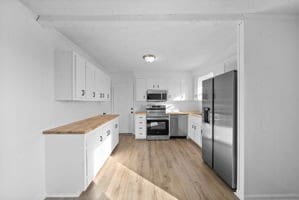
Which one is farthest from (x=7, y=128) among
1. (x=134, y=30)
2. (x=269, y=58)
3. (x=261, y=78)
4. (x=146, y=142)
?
(x=146, y=142)

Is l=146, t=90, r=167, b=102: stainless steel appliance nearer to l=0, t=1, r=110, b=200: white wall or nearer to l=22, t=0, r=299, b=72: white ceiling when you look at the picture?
l=22, t=0, r=299, b=72: white ceiling

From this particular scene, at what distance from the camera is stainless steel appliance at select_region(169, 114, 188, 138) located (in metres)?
6.35

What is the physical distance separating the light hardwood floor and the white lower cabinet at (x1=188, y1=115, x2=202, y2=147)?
520 mm

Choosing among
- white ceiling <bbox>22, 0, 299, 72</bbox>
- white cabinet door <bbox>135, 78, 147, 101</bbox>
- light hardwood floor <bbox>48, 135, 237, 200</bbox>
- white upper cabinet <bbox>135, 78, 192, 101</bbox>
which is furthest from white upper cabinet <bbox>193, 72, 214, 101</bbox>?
white ceiling <bbox>22, 0, 299, 72</bbox>

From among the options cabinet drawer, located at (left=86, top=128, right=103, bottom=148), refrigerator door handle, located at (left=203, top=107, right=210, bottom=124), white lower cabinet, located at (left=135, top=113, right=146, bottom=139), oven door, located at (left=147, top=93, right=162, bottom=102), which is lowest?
white lower cabinet, located at (left=135, top=113, right=146, bottom=139)

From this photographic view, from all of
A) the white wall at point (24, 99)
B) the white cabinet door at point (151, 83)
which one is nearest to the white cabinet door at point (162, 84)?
the white cabinet door at point (151, 83)

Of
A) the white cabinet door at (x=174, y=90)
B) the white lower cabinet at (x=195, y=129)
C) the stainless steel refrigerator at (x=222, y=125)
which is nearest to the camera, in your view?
the stainless steel refrigerator at (x=222, y=125)

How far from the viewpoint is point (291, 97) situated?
92.2 inches

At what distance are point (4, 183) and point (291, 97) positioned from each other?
10.8 feet

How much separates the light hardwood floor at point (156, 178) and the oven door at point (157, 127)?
1.41 metres

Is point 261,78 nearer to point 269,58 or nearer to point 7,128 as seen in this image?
point 269,58

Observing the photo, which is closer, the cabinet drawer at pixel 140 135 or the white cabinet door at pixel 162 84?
the cabinet drawer at pixel 140 135

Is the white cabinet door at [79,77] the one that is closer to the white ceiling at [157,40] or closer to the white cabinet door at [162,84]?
the white ceiling at [157,40]

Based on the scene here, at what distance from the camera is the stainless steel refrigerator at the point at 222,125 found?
2596 millimetres
